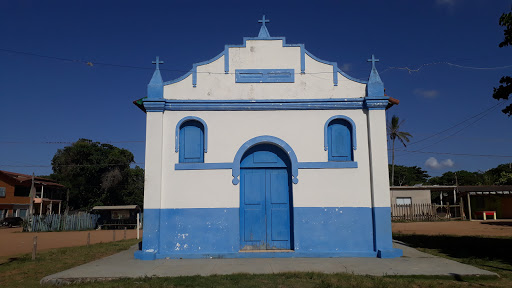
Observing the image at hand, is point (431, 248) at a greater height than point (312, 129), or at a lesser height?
lesser

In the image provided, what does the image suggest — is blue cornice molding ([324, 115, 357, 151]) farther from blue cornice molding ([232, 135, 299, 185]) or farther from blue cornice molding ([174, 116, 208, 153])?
blue cornice molding ([174, 116, 208, 153])

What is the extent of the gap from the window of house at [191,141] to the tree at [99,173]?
3743cm

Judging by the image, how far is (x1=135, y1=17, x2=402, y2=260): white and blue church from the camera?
438 inches

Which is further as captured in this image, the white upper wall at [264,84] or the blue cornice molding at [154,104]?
the white upper wall at [264,84]

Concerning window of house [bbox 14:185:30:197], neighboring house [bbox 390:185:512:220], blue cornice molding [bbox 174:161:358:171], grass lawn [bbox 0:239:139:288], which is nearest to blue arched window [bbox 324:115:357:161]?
blue cornice molding [bbox 174:161:358:171]

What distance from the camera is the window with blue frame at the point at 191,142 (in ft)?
38.0

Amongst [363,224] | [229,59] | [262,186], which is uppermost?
[229,59]

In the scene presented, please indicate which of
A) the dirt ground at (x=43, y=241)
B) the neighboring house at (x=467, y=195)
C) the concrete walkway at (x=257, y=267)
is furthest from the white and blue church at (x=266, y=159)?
the neighboring house at (x=467, y=195)

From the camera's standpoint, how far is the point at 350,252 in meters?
11.0

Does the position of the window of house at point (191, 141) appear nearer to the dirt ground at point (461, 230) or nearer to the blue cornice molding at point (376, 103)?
the blue cornice molding at point (376, 103)

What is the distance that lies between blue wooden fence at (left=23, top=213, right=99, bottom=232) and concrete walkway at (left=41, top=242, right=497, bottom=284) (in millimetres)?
26951

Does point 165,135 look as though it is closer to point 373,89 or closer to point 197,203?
point 197,203

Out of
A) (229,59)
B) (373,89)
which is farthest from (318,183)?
(229,59)

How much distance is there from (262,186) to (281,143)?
135cm
